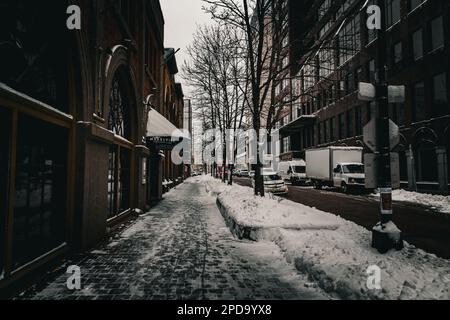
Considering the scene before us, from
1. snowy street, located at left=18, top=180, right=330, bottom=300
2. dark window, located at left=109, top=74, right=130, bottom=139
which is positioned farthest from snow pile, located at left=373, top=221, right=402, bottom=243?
dark window, located at left=109, top=74, right=130, bottom=139

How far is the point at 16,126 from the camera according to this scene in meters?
4.38

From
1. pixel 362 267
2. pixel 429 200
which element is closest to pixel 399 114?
pixel 429 200

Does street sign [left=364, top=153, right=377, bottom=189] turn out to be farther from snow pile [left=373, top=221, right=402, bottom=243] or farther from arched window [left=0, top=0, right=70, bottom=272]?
arched window [left=0, top=0, right=70, bottom=272]

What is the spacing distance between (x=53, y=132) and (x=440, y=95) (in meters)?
24.7

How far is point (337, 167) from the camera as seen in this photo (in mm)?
24312

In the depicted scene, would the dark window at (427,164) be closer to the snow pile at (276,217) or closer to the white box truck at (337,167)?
the white box truck at (337,167)

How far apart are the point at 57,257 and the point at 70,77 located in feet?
11.7

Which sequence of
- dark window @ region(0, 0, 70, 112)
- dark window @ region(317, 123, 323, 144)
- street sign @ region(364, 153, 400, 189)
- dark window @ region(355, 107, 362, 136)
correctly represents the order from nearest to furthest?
dark window @ region(0, 0, 70, 112) → street sign @ region(364, 153, 400, 189) → dark window @ region(355, 107, 362, 136) → dark window @ region(317, 123, 323, 144)

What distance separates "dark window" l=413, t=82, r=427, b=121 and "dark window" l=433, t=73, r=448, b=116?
103cm

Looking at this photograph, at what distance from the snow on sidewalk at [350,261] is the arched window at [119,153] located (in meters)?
4.15

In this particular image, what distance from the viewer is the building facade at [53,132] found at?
4281 millimetres

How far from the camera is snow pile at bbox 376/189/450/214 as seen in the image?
13.9 metres

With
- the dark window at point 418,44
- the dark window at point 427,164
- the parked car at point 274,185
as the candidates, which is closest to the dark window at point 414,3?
the dark window at point 418,44
